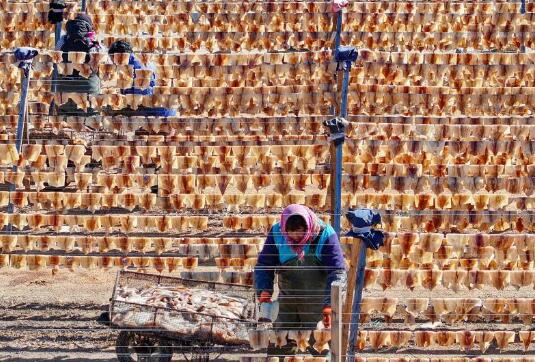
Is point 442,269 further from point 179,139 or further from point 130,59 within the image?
point 130,59

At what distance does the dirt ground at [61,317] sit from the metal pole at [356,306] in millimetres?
1740

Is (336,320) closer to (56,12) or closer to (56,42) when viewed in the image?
(56,12)

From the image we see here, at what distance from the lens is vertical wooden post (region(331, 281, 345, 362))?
10594 millimetres

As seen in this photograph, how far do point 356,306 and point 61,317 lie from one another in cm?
429

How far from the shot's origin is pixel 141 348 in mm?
12820

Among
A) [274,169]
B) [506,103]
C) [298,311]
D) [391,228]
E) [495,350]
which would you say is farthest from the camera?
[506,103]

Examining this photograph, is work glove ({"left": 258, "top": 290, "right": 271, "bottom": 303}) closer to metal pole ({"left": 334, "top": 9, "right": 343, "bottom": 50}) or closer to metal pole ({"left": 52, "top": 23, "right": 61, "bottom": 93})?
metal pole ({"left": 52, "top": 23, "right": 61, "bottom": 93})

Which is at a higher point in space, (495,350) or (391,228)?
(391,228)

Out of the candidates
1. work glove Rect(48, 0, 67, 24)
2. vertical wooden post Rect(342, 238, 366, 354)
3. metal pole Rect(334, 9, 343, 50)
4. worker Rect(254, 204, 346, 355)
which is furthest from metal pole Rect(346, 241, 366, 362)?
work glove Rect(48, 0, 67, 24)

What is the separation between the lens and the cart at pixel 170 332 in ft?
40.8

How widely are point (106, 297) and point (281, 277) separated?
3815 millimetres

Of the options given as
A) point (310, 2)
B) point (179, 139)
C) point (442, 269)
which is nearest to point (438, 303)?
point (442, 269)

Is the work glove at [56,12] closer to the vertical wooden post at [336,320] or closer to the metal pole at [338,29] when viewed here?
the metal pole at [338,29]

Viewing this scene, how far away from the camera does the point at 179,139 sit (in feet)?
57.4
